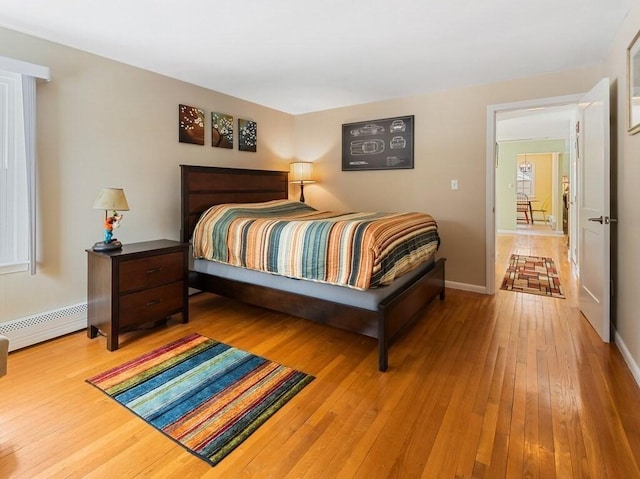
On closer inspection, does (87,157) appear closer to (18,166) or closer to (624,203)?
(18,166)

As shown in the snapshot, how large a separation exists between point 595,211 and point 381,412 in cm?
234

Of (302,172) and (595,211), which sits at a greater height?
(302,172)

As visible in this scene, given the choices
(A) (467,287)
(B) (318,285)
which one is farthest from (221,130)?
(A) (467,287)

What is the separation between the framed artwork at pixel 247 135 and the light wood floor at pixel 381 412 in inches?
93.3

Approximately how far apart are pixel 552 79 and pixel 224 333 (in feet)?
12.6

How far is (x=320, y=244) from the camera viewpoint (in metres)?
2.47

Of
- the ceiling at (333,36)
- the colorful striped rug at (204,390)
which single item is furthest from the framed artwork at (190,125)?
the colorful striped rug at (204,390)

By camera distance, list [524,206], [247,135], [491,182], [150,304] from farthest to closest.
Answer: [524,206]
[247,135]
[491,182]
[150,304]

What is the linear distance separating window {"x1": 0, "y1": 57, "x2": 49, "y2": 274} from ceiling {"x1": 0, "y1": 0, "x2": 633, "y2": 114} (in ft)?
1.05

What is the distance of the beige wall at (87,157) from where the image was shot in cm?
262

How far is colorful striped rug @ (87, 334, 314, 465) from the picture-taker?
1.65 meters

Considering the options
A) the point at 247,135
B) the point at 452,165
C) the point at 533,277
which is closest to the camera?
the point at 452,165

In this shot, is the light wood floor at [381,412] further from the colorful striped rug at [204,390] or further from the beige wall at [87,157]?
the beige wall at [87,157]

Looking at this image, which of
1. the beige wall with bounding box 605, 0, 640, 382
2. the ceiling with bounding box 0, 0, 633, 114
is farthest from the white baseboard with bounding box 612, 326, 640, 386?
the ceiling with bounding box 0, 0, 633, 114
